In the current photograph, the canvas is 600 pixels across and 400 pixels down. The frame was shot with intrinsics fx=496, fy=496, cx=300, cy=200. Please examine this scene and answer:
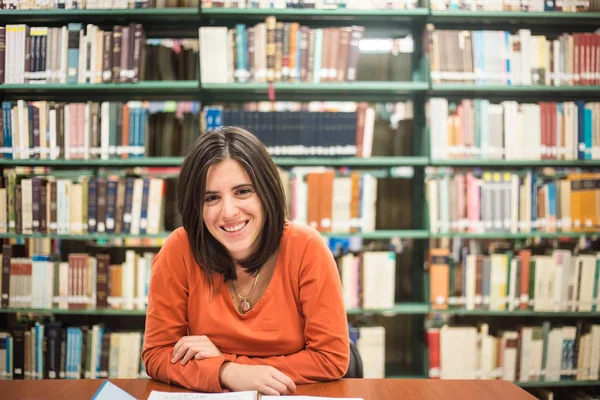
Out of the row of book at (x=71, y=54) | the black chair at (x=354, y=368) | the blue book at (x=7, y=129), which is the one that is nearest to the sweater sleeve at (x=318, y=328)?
the black chair at (x=354, y=368)

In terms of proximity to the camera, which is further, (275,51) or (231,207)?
(275,51)

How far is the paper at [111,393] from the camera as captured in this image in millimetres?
964

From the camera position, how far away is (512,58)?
257cm

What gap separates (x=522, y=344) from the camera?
8.39 feet

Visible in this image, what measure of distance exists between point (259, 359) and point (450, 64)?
1.96 m

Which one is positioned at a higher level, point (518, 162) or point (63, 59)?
point (63, 59)

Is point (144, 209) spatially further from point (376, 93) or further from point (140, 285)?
point (376, 93)

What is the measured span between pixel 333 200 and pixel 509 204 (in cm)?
91

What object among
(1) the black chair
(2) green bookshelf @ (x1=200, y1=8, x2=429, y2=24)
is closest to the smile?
(1) the black chair

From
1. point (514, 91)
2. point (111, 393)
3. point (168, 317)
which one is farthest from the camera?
point (514, 91)

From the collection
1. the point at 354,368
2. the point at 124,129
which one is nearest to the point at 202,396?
the point at 354,368

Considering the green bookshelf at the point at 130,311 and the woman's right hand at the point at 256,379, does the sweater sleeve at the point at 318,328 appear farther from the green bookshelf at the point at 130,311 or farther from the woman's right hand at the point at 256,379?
the green bookshelf at the point at 130,311

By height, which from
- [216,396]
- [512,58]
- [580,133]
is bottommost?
[216,396]

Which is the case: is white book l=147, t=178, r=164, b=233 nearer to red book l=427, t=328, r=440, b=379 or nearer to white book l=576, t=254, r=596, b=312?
red book l=427, t=328, r=440, b=379
